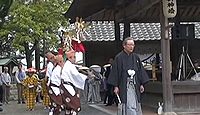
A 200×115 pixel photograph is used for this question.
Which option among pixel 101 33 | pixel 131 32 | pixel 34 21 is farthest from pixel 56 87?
pixel 34 21

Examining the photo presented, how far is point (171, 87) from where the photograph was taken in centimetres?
1265

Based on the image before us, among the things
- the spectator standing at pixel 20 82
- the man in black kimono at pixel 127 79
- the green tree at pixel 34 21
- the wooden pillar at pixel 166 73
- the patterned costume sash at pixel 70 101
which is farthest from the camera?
the green tree at pixel 34 21

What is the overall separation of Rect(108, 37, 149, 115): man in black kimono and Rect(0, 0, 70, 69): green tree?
20.8 metres

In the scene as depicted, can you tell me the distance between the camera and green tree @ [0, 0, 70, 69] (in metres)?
29.7

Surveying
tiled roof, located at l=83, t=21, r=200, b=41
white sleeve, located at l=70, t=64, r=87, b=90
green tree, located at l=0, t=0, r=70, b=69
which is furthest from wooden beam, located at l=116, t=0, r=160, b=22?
green tree, located at l=0, t=0, r=70, b=69

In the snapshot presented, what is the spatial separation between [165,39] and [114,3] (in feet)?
14.6

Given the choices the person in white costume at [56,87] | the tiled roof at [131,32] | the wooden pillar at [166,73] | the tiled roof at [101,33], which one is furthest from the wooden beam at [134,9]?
the tiled roof at [131,32]

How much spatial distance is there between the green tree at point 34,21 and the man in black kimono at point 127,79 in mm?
20812

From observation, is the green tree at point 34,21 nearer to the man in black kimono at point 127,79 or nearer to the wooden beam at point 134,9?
the wooden beam at point 134,9

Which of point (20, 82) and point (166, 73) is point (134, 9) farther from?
point (20, 82)

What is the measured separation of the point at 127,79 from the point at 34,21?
73.3 feet

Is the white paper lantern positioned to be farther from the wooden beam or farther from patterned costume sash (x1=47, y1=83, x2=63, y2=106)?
patterned costume sash (x1=47, y1=83, x2=63, y2=106)

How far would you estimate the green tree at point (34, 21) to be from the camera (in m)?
29.7

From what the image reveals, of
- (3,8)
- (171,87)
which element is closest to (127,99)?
(171,87)
